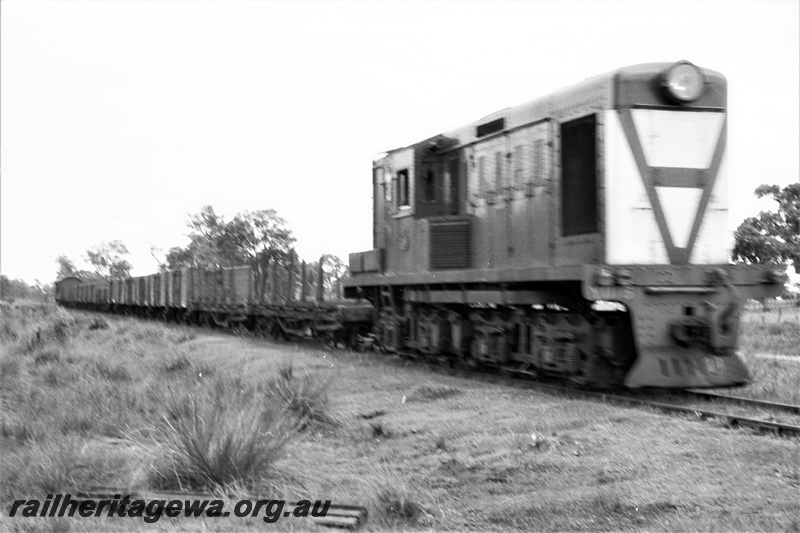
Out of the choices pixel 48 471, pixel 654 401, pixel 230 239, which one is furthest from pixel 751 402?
pixel 230 239

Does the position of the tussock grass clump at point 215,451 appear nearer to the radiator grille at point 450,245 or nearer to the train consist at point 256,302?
the radiator grille at point 450,245

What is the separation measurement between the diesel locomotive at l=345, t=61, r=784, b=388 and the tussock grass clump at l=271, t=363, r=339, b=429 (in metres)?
2.98

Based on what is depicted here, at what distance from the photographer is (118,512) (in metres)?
4.79

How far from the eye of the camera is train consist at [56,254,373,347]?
17.9 meters

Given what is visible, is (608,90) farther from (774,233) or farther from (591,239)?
(774,233)

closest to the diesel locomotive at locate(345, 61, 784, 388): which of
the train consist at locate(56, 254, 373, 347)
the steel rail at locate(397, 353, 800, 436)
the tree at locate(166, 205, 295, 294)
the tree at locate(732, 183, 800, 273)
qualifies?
the steel rail at locate(397, 353, 800, 436)

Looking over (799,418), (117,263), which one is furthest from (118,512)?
(117,263)

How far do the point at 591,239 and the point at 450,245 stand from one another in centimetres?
343

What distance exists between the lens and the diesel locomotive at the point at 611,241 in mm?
9039

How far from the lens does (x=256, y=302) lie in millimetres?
22766

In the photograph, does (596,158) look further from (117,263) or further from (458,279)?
(117,263)

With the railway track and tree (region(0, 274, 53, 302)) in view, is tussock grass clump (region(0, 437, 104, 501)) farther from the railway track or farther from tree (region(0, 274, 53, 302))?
tree (region(0, 274, 53, 302))

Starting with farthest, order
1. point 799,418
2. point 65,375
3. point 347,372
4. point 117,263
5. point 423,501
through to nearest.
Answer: point 117,263
point 347,372
point 65,375
point 799,418
point 423,501

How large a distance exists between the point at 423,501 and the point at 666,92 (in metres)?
6.10
